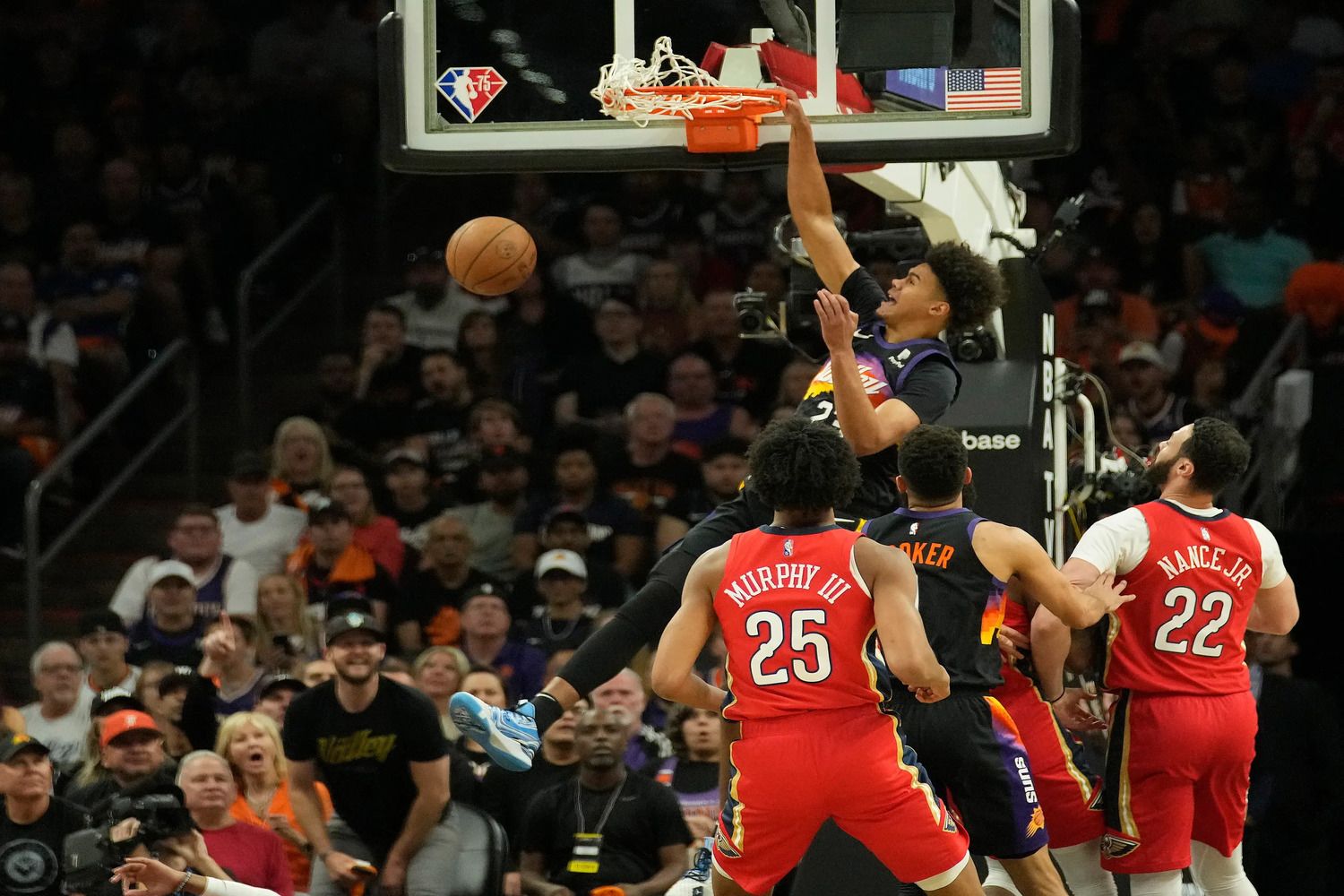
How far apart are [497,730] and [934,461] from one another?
1603mm

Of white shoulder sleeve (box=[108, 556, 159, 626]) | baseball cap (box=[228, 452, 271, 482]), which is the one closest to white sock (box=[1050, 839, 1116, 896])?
white shoulder sleeve (box=[108, 556, 159, 626])

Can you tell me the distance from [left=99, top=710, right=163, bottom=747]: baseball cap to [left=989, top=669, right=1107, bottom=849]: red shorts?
394cm

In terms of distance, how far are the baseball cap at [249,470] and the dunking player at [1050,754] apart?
6.36 meters

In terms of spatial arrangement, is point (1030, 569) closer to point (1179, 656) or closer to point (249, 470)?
point (1179, 656)

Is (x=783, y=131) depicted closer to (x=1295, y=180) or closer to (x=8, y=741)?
(x=8, y=741)

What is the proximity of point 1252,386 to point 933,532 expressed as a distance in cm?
655

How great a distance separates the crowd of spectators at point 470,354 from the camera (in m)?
10.3

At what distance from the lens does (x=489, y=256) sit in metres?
7.73

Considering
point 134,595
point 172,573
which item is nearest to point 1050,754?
point 172,573

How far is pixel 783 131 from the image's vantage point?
7.49 meters

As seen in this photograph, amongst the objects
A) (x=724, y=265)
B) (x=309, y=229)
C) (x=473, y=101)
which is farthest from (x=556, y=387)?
(x=473, y=101)

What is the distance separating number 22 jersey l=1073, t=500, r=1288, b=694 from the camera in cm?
751

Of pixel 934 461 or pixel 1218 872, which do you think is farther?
pixel 1218 872

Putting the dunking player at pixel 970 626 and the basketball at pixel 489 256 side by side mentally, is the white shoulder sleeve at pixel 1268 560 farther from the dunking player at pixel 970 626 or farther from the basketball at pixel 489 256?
the basketball at pixel 489 256
